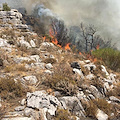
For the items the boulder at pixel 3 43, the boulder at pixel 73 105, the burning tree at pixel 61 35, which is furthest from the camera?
the burning tree at pixel 61 35

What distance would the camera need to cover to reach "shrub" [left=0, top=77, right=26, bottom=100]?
402cm

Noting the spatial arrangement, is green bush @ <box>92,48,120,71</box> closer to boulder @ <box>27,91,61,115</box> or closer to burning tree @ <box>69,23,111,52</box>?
boulder @ <box>27,91,61,115</box>

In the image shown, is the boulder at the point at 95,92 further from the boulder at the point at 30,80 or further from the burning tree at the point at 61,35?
the burning tree at the point at 61,35

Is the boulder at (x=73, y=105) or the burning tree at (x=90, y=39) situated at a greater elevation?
the burning tree at (x=90, y=39)

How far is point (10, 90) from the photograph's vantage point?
14.0 ft

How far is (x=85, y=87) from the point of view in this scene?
5715 millimetres

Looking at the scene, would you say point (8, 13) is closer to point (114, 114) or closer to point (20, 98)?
point (20, 98)

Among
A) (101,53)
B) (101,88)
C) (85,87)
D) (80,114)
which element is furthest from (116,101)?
(101,53)

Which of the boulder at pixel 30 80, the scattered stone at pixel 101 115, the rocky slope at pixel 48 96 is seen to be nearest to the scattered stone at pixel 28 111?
the rocky slope at pixel 48 96

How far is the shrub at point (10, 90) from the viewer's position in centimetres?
402

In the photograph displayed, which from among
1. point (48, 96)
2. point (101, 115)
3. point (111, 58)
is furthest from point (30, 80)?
point (111, 58)

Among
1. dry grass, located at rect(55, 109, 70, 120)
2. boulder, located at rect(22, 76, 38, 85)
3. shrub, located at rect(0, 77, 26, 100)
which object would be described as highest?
boulder, located at rect(22, 76, 38, 85)

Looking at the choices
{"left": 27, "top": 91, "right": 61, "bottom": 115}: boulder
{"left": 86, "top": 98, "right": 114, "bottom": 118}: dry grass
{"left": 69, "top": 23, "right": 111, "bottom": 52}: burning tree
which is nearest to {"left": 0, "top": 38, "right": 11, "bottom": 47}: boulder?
{"left": 27, "top": 91, "right": 61, "bottom": 115}: boulder

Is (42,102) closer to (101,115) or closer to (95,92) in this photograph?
(101,115)
